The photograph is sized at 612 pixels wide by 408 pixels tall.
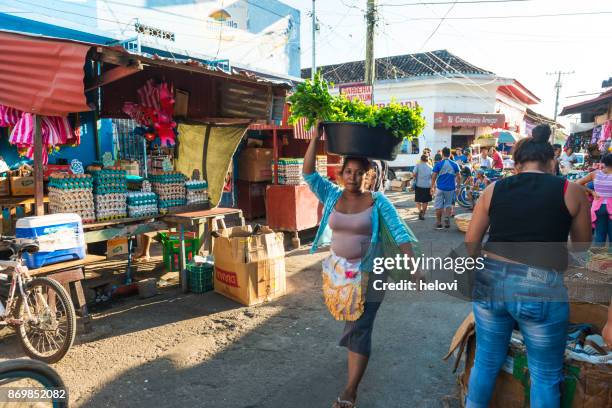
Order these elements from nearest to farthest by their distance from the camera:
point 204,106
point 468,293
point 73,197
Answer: point 468,293 → point 73,197 → point 204,106

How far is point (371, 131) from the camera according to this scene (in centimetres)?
307

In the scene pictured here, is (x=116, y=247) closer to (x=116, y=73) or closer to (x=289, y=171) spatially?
(x=116, y=73)

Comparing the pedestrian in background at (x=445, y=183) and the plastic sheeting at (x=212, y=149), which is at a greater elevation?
the plastic sheeting at (x=212, y=149)

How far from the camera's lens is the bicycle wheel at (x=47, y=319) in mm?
3971

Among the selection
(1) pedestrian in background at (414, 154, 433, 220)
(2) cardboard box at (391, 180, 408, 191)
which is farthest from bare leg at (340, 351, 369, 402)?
(2) cardboard box at (391, 180, 408, 191)

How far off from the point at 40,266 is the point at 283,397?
280cm

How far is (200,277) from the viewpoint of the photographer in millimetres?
5770

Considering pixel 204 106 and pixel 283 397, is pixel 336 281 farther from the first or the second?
pixel 204 106

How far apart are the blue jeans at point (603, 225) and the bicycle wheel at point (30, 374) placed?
7.08m

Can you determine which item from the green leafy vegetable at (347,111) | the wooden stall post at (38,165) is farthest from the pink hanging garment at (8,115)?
the green leafy vegetable at (347,111)

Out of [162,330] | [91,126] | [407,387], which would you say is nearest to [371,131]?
[407,387]

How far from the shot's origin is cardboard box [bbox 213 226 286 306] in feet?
17.3

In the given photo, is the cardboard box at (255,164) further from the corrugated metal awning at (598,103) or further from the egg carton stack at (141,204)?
the corrugated metal awning at (598,103)

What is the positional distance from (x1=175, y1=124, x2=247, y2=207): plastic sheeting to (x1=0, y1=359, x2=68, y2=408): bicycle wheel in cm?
505
